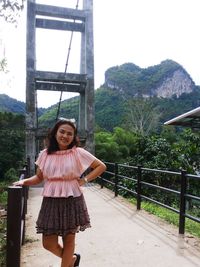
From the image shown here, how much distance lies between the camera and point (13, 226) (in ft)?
9.57

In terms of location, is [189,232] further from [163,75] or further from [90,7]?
[163,75]

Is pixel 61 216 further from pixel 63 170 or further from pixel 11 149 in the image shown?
pixel 11 149

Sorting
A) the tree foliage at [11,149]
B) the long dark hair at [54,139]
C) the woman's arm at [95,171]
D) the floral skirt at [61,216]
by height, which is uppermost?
the long dark hair at [54,139]

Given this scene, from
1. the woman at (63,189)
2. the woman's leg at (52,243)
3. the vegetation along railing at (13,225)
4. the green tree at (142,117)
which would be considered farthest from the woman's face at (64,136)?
the green tree at (142,117)

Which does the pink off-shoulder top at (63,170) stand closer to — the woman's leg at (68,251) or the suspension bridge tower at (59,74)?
the woman's leg at (68,251)

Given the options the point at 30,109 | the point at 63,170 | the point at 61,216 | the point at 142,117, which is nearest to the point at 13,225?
the point at 61,216

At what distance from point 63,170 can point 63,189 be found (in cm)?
16

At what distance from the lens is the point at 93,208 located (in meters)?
8.51

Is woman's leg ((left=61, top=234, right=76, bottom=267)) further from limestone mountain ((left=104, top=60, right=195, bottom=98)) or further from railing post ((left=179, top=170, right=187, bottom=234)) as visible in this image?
limestone mountain ((left=104, top=60, right=195, bottom=98))

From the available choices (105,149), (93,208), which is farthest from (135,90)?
(93,208)

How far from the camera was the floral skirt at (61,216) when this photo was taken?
3.22 m

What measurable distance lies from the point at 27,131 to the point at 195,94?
3095 inches

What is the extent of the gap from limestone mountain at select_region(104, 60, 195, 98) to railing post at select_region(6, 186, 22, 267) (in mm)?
79704

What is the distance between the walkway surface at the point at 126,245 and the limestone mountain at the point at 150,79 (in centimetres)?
7604
